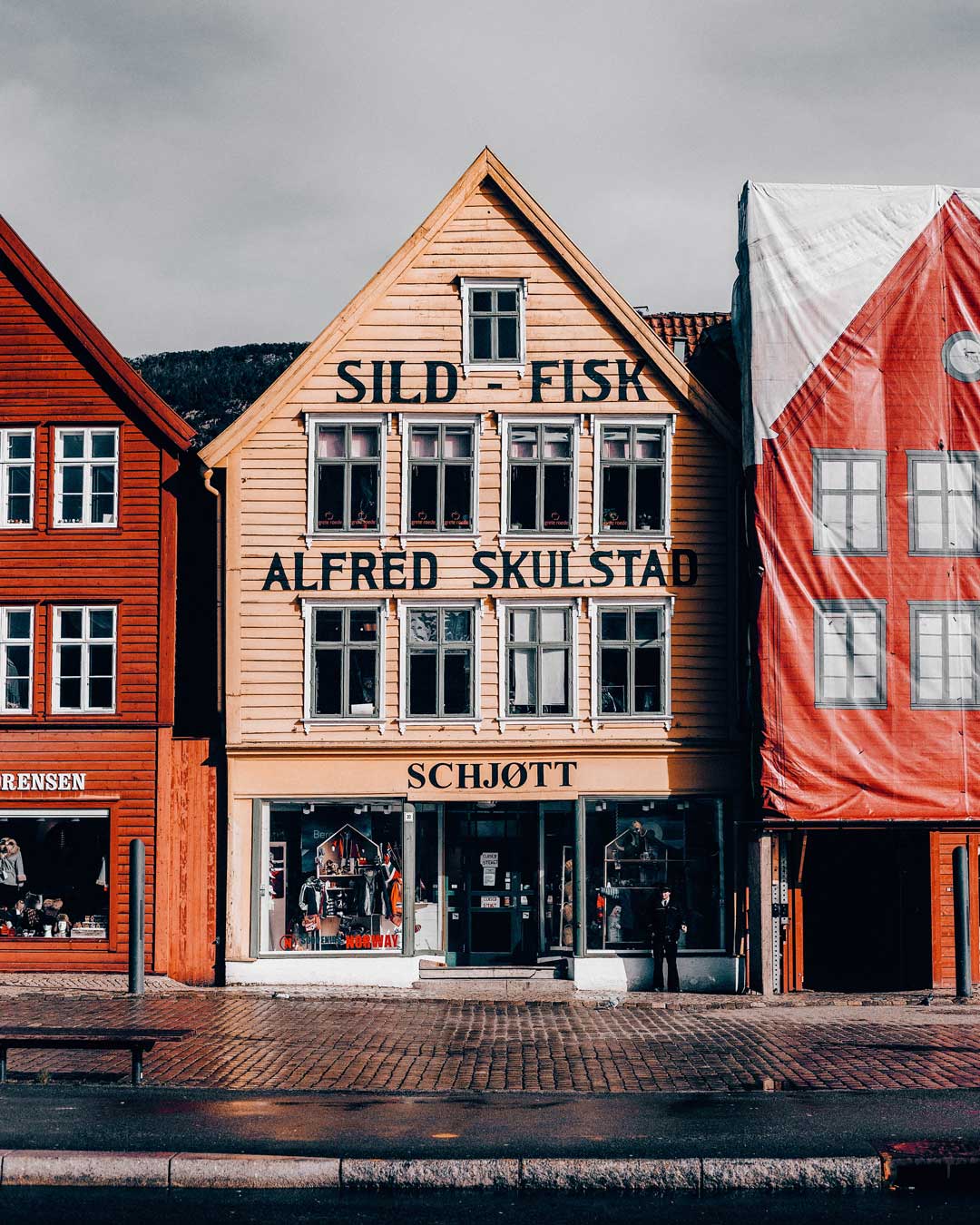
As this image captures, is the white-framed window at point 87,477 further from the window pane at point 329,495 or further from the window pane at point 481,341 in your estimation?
the window pane at point 481,341

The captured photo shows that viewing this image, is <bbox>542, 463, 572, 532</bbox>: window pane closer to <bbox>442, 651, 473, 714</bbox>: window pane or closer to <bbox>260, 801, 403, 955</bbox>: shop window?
<bbox>442, 651, 473, 714</bbox>: window pane

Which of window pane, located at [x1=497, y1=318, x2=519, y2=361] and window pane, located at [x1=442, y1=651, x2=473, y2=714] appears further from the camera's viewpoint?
window pane, located at [x1=497, y1=318, x2=519, y2=361]

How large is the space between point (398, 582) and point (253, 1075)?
34.8 ft

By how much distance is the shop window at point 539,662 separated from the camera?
82.1ft

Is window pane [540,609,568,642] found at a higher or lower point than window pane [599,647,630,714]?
higher

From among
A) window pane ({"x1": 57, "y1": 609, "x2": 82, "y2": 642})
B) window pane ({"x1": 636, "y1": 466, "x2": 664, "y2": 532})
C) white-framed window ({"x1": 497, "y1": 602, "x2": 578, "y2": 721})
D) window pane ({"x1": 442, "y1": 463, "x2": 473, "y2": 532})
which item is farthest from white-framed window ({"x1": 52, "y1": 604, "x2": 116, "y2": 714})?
window pane ({"x1": 636, "y1": 466, "x2": 664, "y2": 532})

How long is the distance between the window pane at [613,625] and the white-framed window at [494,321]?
467 centimetres

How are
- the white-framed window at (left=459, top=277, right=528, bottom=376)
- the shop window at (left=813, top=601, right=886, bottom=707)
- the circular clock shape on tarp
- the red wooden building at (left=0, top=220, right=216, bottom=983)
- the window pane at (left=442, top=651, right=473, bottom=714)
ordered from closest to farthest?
the shop window at (left=813, top=601, right=886, bottom=707) → the circular clock shape on tarp → the red wooden building at (left=0, top=220, right=216, bottom=983) → the window pane at (left=442, top=651, right=473, bottom=714) → the white-framed window at (left=459, top=277, right=528, bottom=376)

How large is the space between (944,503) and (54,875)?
55.5 ft

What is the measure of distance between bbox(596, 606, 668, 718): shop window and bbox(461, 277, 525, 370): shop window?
16.2 ft

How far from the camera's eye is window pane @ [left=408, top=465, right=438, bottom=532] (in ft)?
82.7

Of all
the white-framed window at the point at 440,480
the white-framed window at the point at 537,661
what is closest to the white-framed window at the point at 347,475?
the white-framed window at the point at 440,480

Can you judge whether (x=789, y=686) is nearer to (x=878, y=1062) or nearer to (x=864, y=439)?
(x=864, y=439)

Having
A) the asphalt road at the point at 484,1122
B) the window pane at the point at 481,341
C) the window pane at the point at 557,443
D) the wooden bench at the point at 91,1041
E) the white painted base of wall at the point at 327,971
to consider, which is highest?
the window pane at the point at 481,341
